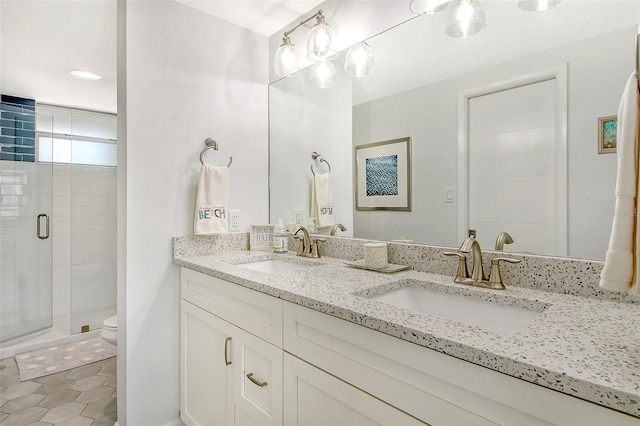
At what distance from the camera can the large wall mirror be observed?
1.00 meters

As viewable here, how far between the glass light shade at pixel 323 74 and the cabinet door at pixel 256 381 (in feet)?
A: 4.41

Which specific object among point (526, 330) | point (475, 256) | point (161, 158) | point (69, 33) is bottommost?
point (526, 330)

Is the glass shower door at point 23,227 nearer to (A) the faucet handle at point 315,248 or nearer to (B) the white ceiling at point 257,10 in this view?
(B) the white ceiling at point 257,10

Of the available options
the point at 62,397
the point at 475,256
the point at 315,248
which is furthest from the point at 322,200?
the point at 62,397

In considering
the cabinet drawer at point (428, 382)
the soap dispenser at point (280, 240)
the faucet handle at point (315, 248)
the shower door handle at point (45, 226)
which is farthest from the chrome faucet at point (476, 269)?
the shower door handle at point (45, 226)

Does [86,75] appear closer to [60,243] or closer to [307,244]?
[60,243]

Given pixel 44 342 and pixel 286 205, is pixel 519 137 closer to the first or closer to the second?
pixel 286 205

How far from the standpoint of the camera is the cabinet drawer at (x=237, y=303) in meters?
1.13

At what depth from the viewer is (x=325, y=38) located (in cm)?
163

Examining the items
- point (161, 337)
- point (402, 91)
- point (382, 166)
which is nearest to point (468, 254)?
point (382, 166)

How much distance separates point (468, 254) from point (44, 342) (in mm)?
3518

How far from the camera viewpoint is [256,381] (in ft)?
3.93

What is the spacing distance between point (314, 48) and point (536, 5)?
93cm

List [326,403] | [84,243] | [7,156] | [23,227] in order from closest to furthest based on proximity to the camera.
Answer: [326,403], [7,156], [23,227], [84,243]
